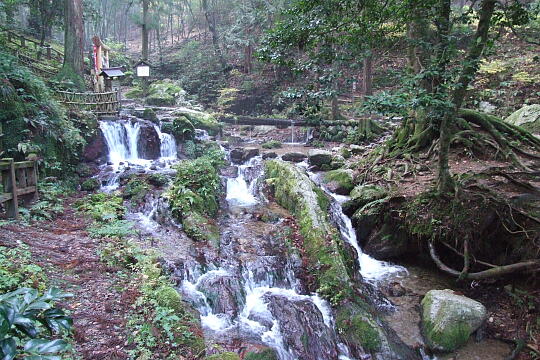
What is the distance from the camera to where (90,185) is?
11242 mm

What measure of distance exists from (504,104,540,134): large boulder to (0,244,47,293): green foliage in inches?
545

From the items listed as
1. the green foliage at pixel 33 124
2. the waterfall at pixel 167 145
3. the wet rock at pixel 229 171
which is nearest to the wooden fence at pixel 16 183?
the green foliage at pixel 33 124

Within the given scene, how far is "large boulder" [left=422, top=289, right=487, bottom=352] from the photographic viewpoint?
612 centimetres

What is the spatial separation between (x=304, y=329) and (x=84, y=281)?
12.0 ft

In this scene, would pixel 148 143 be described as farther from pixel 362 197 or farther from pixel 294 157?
pixel 362 197

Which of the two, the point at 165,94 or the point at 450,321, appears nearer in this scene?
the point at 450,321

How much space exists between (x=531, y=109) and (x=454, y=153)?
4.95 m

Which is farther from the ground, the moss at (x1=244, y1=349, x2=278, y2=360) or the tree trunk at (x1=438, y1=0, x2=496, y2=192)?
the tree trunk at (x1=438, y1=0, x2=496, y2=192)

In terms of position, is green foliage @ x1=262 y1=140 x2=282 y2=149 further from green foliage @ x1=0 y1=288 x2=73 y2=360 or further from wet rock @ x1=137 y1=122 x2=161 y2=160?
green foliage @ x1=0 y1=288 x2=73 y2=360

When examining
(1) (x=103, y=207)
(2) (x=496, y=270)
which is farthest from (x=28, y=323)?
(1) (x=103, y=207)

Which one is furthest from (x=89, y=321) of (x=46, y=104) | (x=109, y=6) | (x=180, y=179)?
(x=109, y=6)

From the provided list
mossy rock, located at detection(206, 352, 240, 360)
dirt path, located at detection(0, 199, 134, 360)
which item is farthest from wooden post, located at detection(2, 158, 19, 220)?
mossy rock, located at detection(206, 352, 240, 360)

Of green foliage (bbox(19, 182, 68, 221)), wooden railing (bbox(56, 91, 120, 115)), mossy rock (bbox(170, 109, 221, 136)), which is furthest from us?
mossy rock (bbox(170, 109, 221, 136))

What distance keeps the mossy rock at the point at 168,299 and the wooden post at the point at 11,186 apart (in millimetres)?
3907
